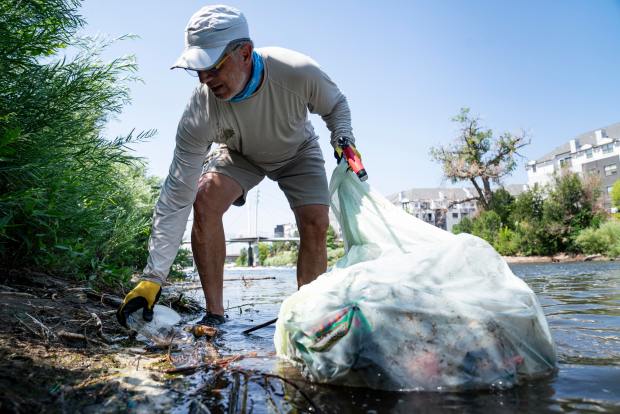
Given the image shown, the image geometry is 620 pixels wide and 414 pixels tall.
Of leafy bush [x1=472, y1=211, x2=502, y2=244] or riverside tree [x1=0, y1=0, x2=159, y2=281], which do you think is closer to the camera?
riverside tree [x1=0, y1=0, x2=159, y2=281]

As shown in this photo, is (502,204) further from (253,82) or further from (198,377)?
(198,377)

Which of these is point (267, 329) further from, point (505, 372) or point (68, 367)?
point (505, 372)

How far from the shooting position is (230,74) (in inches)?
100

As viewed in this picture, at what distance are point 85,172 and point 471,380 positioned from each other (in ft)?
9.53

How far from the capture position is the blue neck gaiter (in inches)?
107

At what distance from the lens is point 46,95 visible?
2900 mm

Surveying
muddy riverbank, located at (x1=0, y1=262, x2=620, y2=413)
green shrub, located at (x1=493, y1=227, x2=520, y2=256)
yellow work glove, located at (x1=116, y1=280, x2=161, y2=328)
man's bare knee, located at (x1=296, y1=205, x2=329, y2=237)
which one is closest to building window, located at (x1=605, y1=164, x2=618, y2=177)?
green shrub, located at (x1=493, y1=227, x2=520, y2=256)

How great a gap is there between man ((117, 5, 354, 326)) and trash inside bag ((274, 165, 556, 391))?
1.12 meters

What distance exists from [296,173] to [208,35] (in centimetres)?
122

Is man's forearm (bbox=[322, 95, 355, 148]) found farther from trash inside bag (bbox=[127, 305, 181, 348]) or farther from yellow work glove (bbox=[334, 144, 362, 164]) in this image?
trash inside bag (bbox=[127, 305, 181, 348])

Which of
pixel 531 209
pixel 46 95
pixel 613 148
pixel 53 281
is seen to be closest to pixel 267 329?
pixel 53 281

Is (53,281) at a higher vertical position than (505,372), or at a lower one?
higher

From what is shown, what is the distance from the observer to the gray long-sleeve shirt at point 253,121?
2.68m

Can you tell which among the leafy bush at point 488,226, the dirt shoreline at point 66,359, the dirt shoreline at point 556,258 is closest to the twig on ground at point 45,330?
the dirt shoreline at point 66,359
